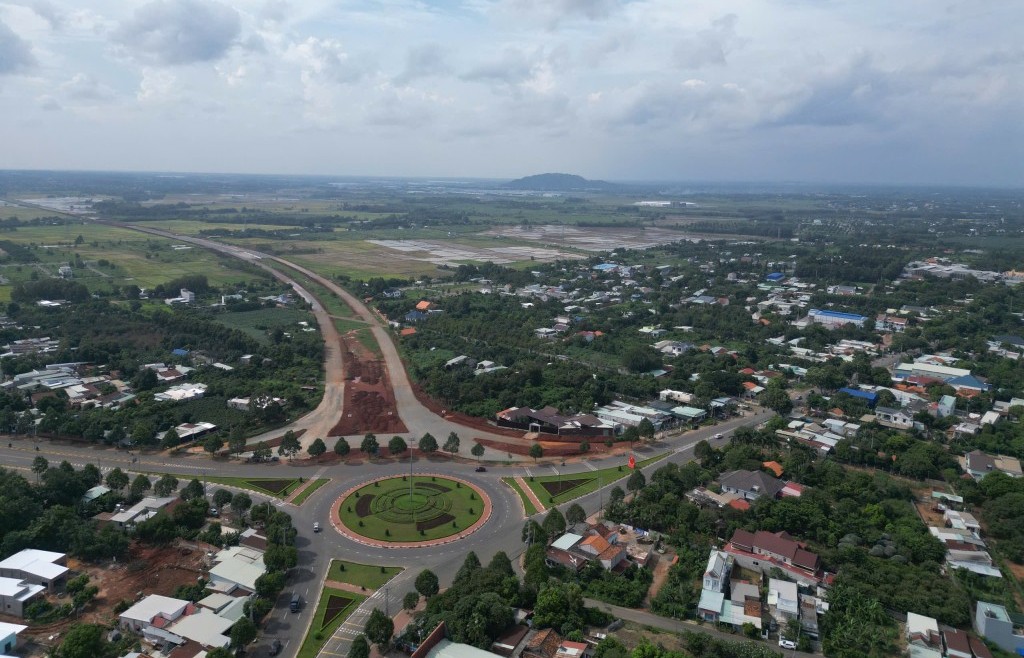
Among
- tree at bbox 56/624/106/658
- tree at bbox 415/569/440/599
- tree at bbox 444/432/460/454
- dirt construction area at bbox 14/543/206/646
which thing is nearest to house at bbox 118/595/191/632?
dirt construction area at bbox 14/543/206/646

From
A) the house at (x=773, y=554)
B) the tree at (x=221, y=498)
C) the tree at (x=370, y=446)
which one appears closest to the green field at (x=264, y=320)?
the tree at (x=370, y=446)

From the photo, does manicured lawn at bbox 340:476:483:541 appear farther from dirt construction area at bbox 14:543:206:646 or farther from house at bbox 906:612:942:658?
house at bbox 906:612:942:658

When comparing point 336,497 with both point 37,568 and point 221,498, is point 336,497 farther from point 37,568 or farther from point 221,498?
point 37,568

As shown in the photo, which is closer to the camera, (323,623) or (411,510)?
(323,623)

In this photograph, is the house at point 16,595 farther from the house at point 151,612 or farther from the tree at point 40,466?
the tree at point 40,466

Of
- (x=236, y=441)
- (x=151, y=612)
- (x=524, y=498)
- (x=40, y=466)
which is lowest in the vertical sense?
(x=524, y=498)

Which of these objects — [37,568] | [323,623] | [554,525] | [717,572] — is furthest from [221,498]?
[717,572]

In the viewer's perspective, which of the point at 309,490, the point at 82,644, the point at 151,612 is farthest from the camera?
the point at 309,490
